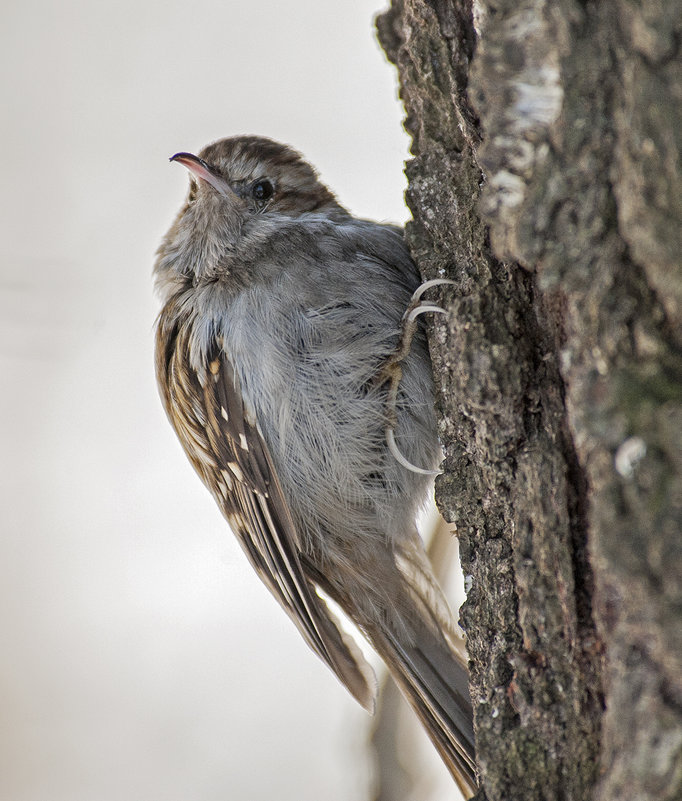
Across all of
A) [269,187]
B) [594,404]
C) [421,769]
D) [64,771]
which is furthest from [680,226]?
[64,771]

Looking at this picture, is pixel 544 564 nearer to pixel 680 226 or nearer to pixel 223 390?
pixel 680 226

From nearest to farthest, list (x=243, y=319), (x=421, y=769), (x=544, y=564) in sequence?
(x=544, y=564), (x=243, y=319), (x=421, y=769)

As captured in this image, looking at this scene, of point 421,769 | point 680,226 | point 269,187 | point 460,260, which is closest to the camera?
point 680,226

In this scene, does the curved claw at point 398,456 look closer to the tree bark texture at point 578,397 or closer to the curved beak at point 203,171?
the tree bark texture at point 578,397

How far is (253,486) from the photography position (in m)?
2.69

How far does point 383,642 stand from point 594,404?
1.70 m

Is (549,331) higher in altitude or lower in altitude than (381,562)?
higher

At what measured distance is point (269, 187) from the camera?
3.02 meters

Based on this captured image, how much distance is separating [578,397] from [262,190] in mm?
1934

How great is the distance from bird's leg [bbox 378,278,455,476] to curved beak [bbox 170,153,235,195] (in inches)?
37.7

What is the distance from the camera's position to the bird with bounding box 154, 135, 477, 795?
248cm

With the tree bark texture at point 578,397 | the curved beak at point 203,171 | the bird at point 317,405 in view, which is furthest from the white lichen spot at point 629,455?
the curved beak at point 203,171

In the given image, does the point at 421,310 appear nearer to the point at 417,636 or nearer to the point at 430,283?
the point at 430,283

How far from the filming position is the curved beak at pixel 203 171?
9.31ft
